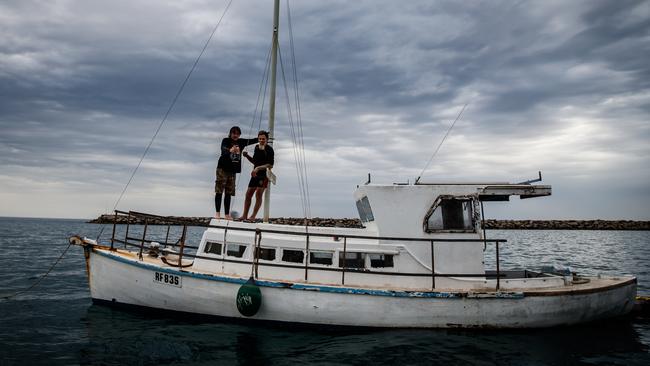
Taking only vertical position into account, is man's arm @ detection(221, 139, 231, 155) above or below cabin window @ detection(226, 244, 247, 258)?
above

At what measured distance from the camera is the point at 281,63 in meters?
11.1

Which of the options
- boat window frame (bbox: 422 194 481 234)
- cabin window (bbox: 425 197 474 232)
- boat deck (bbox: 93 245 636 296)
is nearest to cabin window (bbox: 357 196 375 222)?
boat window frame (bbox: 422 194 481 234)

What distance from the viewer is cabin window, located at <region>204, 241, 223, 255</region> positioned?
9789 millimetres

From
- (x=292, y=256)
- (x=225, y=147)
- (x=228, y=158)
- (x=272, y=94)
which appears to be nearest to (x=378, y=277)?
(x=292, y=256)

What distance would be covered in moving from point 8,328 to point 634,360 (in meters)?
13.0

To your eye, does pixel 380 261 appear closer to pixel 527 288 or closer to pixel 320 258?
pixel 320 258

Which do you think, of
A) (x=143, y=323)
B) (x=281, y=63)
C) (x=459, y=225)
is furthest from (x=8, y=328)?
(x=459, y=225)

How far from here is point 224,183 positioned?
10.3m

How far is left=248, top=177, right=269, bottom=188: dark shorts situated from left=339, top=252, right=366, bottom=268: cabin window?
104 inches

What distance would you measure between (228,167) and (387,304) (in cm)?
507

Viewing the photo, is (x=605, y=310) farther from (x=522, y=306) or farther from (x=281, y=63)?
(x=281, y=63)

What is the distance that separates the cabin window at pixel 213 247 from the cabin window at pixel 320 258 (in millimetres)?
2212

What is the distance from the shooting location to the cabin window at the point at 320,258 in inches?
370

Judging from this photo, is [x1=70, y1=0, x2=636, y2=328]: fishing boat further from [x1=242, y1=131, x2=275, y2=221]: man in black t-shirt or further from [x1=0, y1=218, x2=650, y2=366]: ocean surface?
[x1=242, y1=131, x2=275, y2=221]: man in black t-shirt
